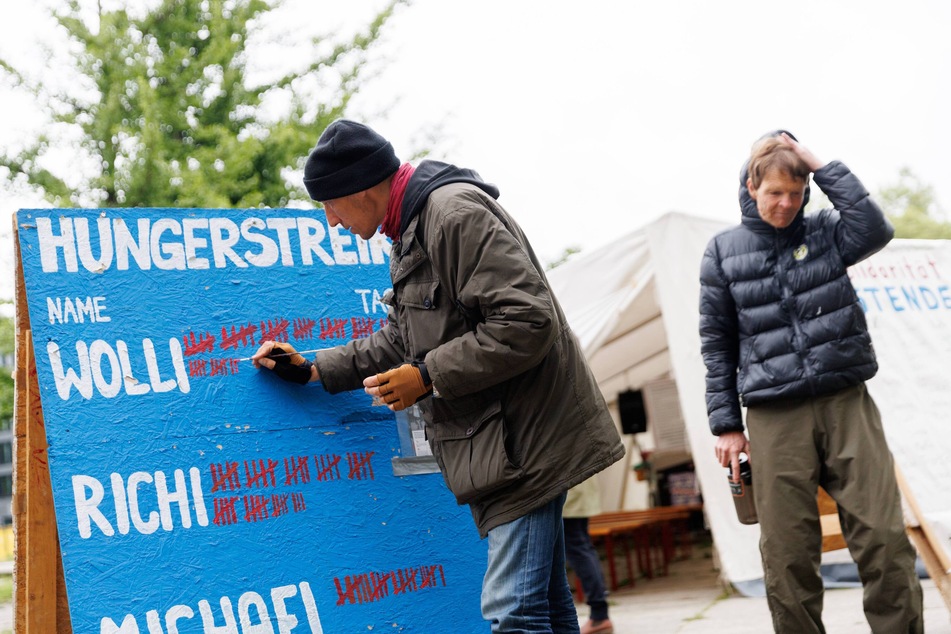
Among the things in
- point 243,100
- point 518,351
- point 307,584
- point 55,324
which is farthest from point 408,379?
point 243,100

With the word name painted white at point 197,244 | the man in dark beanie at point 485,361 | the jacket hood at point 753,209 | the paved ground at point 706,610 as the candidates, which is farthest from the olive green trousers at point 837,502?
the word name painted white at point 197,244

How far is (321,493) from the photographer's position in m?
3.00

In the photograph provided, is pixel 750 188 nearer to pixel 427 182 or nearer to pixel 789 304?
pixel 789 304

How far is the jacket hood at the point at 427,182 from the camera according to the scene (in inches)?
102

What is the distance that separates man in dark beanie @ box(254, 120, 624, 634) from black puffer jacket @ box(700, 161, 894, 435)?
3.12ft

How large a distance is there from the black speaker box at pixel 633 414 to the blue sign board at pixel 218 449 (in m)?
7.38

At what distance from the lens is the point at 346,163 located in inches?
104

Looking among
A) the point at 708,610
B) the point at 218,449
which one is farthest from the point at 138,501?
the point at 708,610

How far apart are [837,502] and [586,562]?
260 cm

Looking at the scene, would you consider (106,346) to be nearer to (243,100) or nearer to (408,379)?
(408,379)

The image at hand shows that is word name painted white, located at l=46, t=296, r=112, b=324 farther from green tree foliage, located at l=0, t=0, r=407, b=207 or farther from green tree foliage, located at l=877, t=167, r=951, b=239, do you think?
green tree foliage, located at l=877, t=167, r=951, b=239

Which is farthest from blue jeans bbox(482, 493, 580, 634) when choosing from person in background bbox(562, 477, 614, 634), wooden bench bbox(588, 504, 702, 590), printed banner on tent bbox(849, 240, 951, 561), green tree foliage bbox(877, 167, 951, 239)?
green tree foliage bbox(877, 167, 951, 239)

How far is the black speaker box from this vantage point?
409 inches

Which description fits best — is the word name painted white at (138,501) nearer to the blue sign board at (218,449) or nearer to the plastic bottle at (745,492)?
the blue sign board at (218,449)
